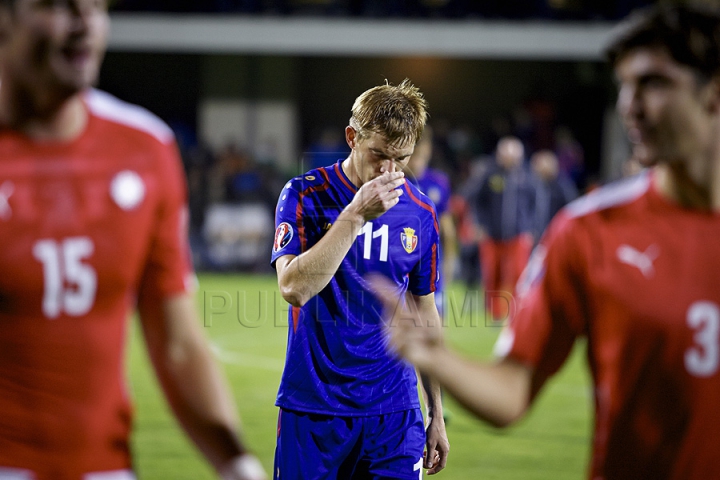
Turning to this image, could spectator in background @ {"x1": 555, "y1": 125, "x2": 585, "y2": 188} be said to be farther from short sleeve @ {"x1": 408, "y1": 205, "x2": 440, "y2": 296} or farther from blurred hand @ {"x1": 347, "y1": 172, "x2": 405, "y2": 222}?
blurred hand @ {"x1": 347, "y1": 172, "x2": 405, "y2": 222}

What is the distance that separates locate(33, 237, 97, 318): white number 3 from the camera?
197cm

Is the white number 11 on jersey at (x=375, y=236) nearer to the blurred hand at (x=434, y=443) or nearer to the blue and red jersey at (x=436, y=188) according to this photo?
the blurred hand at (x=434, y=443)

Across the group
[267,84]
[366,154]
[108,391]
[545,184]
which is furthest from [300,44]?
[108,391]

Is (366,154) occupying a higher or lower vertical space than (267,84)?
lower

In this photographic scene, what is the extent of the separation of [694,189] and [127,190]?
130 centimetres

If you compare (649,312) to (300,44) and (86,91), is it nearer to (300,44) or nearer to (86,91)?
(86,91)

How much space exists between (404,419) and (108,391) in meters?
1.73

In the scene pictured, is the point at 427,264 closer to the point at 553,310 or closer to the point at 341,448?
the point at 341,448

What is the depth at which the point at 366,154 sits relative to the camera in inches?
139

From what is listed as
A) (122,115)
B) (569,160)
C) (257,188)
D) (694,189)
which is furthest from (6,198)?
(569,160)

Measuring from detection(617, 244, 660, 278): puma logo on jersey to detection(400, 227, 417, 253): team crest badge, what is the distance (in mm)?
1599

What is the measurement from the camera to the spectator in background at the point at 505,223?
13938mm

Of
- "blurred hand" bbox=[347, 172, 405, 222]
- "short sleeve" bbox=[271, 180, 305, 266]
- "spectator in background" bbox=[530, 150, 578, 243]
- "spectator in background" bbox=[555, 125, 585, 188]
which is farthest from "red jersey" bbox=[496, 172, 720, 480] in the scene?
"spectator in background" bbox=[555, 125, 585, 188]

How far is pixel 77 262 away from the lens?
6.55 feet
